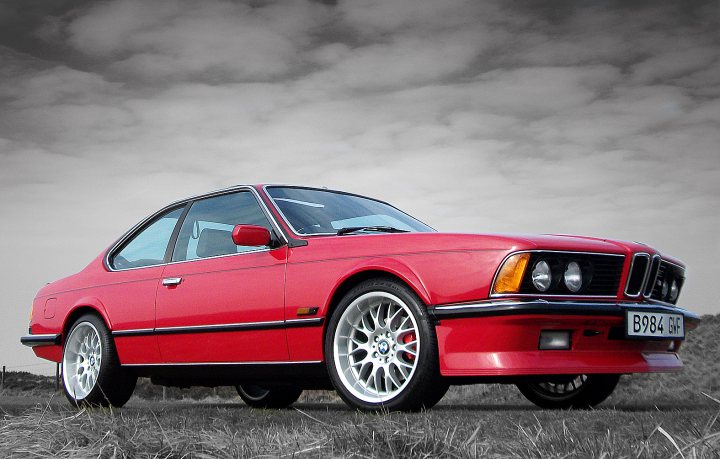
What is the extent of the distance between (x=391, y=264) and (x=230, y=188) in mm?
2004

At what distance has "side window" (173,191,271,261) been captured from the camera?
19.3 ft

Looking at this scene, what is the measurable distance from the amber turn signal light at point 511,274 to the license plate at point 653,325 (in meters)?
0.77

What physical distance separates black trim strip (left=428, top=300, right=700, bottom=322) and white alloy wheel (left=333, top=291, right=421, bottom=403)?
22 cm

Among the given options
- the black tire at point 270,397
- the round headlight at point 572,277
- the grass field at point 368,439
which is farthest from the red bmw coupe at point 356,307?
the black tire at point 270,397

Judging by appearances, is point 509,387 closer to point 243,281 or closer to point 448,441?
point 243,281

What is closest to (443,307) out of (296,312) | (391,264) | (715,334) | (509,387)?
(391,264)

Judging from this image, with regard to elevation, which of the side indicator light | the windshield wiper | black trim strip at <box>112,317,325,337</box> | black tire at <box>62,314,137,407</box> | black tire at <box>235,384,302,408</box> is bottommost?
black tire at <box>235,384,302,408</box>

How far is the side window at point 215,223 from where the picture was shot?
5.88 meters

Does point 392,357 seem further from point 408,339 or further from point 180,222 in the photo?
point 180,222

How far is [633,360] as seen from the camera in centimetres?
469

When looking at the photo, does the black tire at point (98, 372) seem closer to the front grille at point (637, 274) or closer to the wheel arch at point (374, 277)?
the wheel arch at point (374, 277)

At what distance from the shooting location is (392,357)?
4637 millimetres

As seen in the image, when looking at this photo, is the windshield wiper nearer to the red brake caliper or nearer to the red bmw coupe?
the red bmw coupe

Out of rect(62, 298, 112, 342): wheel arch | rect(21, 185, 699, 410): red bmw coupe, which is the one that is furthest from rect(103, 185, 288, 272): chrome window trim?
rect(62, 298, 112, 342): wheel arch
